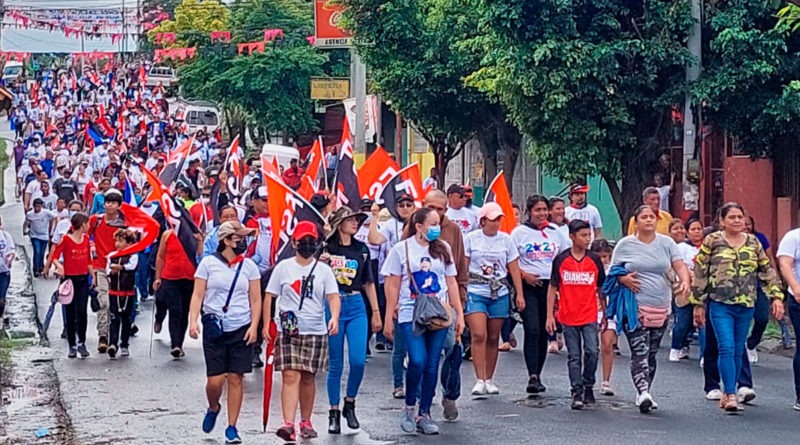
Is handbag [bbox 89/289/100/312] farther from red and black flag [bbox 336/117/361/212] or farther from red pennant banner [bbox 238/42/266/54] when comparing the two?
red pennant banner [bbox 238/42/266/54]

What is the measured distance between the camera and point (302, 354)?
384 inches

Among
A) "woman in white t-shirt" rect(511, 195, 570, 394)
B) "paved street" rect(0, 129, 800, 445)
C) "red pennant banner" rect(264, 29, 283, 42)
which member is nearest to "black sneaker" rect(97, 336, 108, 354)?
"paved street" rect(0, 129, 800, 445)

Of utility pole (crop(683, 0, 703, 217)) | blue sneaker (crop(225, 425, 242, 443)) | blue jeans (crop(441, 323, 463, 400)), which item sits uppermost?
utility pole (crop(683, 0, 703, 217))

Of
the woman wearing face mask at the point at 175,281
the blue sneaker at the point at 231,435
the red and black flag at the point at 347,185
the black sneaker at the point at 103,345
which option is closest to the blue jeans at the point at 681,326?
the red and black flag at the point at 347,185

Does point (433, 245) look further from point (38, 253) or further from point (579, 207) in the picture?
point (38, 253)

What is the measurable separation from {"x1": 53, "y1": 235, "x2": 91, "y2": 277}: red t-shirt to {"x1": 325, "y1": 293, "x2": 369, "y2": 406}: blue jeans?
5.14 meters

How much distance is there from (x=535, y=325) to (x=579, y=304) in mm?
777

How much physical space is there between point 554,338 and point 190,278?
389 centimetres

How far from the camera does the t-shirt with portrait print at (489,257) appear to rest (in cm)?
1170

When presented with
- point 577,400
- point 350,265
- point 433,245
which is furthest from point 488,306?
point 350,265

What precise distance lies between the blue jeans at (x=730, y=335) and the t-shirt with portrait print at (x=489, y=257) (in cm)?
174

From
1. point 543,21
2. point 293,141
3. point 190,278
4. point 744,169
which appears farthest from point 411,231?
point 293,141

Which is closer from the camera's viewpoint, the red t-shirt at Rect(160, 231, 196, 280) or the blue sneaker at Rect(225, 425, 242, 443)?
Result: the blue sneaker at Rect(225, 425, 242, 443)

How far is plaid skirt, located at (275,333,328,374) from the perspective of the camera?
9758 millimetres
